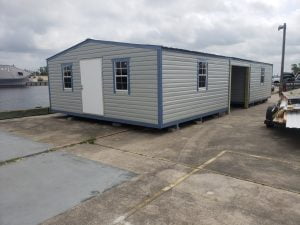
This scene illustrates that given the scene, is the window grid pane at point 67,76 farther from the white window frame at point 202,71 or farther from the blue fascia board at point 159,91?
the white window frame at point 202,71

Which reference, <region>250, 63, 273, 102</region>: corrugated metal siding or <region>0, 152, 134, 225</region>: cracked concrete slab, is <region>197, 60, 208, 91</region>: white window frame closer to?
<region>250, 63, 273, 102</region>: corrugated metal siding

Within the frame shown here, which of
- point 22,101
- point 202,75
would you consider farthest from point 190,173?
point 22,101

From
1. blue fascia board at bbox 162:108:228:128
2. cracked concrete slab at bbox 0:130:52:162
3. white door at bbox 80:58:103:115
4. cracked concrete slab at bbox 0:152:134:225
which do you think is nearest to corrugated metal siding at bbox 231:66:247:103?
blue fascia board at bbox 162:108:228:128

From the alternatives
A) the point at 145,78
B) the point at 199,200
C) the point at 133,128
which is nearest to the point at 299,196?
the point at 199,200

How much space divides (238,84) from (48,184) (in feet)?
42.1

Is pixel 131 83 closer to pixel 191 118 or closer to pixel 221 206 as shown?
pixel 191 118

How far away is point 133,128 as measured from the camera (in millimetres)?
9305

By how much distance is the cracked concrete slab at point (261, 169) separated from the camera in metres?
4.60

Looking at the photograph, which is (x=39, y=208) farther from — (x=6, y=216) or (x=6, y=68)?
(x=6, y=68)

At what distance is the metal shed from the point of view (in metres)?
8.20

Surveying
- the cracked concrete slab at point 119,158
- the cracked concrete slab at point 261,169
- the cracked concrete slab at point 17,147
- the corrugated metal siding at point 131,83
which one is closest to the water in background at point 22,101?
the corrugated metal siding at point 131,83

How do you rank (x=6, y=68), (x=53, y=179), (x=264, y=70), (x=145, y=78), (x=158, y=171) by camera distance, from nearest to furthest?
1. (x=53, y=179)
2. (x=158, y=171)
3. (x=145, y=78)
4. (x=264, y=70)
5. (x=6, y=68)

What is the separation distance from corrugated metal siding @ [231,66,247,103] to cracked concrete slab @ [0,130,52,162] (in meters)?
11.3

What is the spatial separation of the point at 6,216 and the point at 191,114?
7.06m
